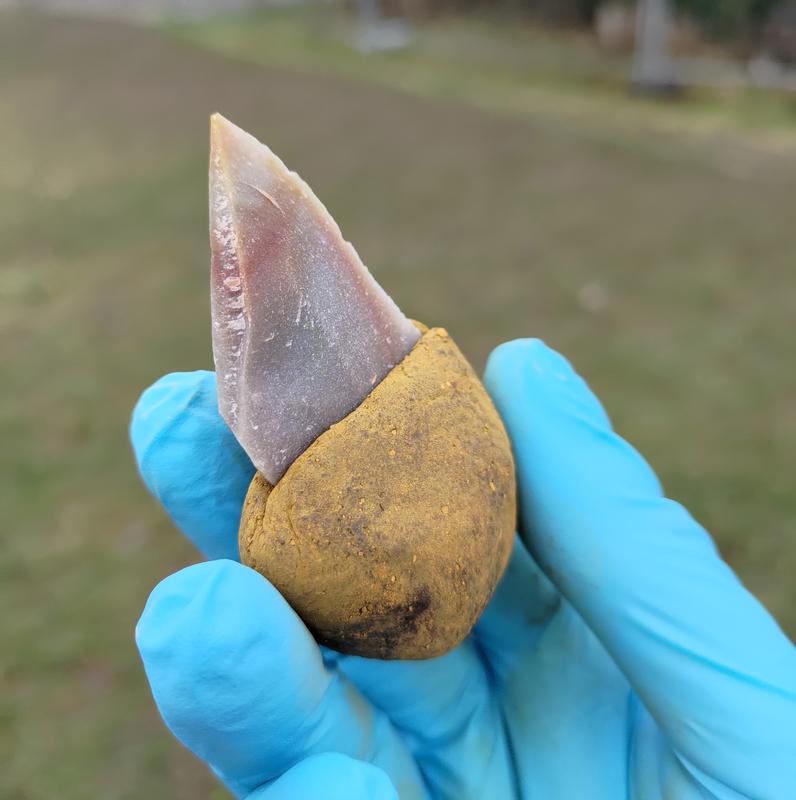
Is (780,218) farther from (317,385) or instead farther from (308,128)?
(317,385)

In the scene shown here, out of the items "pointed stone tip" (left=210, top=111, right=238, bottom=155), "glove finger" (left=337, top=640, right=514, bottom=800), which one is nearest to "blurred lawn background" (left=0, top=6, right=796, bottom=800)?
"glove finger" (left=337, top=640, right=514, bottom=800)

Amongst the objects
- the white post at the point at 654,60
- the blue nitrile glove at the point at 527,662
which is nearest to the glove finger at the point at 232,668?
the blue nitrile glove at the point at 527,662

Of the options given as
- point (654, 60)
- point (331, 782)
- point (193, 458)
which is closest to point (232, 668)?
point (331, 782)

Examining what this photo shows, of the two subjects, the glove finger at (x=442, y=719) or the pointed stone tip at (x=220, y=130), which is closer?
the pointed stone tip at (x=220, y=130)

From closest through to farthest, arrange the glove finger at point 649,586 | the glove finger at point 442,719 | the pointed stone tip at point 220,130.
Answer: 1. the pointed stone tip at point 220,130
2. the glove finger at point 649,586
3. the glove finger at point 442,719

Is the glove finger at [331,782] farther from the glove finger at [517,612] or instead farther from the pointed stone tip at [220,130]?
→ the pointed stone tip at [220,130]

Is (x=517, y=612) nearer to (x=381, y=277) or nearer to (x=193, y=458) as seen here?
(x=193, y=458)
